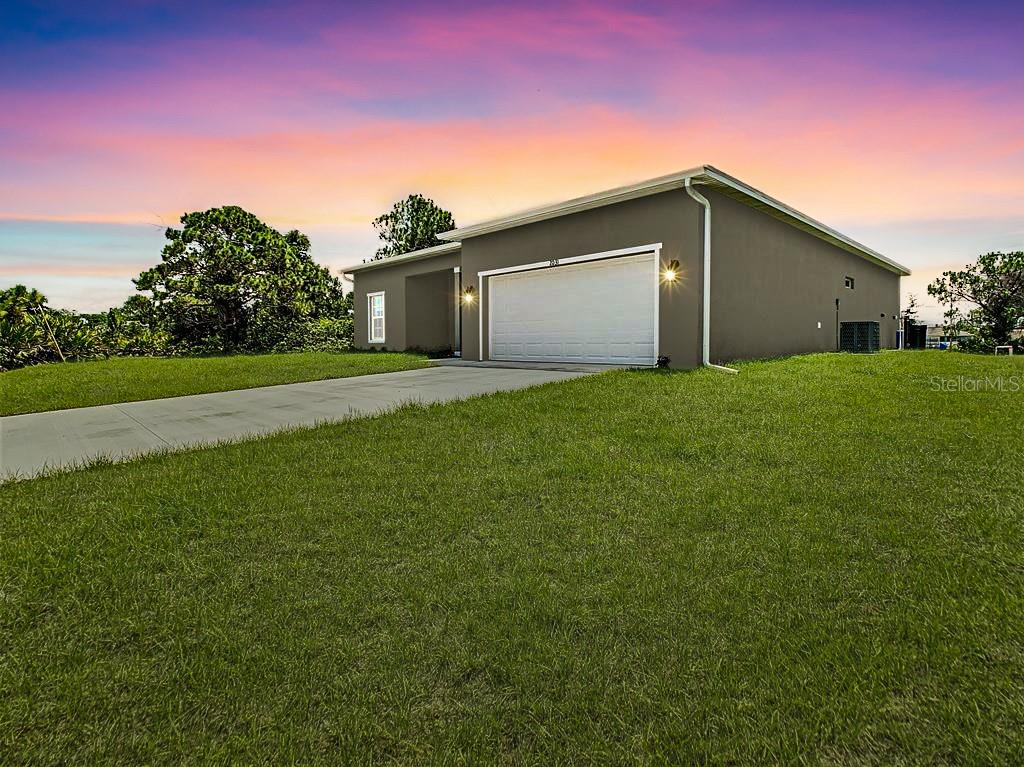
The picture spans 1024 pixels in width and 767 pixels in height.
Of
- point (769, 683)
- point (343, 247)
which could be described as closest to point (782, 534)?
point (769, 683)

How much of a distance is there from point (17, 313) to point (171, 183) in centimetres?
599

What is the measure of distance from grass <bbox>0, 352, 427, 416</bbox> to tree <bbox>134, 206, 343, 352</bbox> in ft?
16.1

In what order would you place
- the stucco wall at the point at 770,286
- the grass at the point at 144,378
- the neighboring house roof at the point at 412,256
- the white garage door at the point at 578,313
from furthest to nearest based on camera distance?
the neighboring house roof at the point at 412,256 → the white garage door at the point at 578,313 → the stucco wall at the point at 770,286 → the grass at the point at 144,378

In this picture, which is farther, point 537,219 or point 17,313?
point 17,313

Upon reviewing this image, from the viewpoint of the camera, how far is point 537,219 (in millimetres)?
11117

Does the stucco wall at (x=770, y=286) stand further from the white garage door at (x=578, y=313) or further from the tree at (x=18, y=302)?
the tree at (x=18, y=302)

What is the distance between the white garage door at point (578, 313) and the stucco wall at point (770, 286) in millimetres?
1318

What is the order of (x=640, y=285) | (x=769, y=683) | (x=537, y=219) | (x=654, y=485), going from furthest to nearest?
(x=537, y=219) → (x=640, y=285) → (x=654, y=485) → (x=769, y=683)

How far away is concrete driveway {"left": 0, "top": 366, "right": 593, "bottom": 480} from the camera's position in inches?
180

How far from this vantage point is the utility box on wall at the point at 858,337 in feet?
49.5

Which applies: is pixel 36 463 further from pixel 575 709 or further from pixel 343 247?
pixel 343 247

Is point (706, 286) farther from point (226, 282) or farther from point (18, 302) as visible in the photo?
point (226, 282)

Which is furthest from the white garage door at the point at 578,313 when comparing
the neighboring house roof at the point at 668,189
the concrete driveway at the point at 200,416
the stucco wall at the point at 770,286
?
the concrete driveway at the point at 200,416

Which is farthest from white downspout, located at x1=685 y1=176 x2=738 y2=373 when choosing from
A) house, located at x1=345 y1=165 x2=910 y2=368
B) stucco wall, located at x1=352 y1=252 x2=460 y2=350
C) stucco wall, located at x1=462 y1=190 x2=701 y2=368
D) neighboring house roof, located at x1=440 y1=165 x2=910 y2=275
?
stucco wall, located at x1=352 y1=252 x2=460 y2=350
